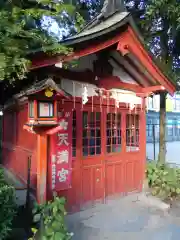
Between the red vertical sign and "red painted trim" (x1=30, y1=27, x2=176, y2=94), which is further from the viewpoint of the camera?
the red vertical sign

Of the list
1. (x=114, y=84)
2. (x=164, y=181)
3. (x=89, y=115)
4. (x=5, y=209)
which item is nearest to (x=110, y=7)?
(x=114, y=84)

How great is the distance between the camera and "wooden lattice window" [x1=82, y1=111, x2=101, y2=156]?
254 inches

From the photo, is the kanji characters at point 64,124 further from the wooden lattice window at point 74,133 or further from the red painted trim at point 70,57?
the red painted trim at point 70,57

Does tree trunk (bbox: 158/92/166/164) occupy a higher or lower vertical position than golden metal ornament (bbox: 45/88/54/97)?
lower

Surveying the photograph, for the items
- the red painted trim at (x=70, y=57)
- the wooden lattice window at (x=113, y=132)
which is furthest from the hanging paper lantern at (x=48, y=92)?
the wooden lattice window at (x=113, y=132)

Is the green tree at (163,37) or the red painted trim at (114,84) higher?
the green tree at (163,37)

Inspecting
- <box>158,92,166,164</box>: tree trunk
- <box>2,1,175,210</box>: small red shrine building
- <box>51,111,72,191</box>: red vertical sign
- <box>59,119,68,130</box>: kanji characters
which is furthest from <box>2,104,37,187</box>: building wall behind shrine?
<box>158,92,166,164</box>: tree trunk

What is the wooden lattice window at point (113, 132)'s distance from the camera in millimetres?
7020

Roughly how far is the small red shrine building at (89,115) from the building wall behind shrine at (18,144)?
1.0 inches

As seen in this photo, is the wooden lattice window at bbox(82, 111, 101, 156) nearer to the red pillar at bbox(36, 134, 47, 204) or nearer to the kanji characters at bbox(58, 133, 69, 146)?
the kanji characters at bbox(58, 133, 69, 146)

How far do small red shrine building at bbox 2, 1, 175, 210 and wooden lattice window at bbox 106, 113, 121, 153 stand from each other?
27 millimetres

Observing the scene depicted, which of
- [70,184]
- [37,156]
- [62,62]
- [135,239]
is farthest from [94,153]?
[62,62]

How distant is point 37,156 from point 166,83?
13.0 ft

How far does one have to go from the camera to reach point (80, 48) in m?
5.02
